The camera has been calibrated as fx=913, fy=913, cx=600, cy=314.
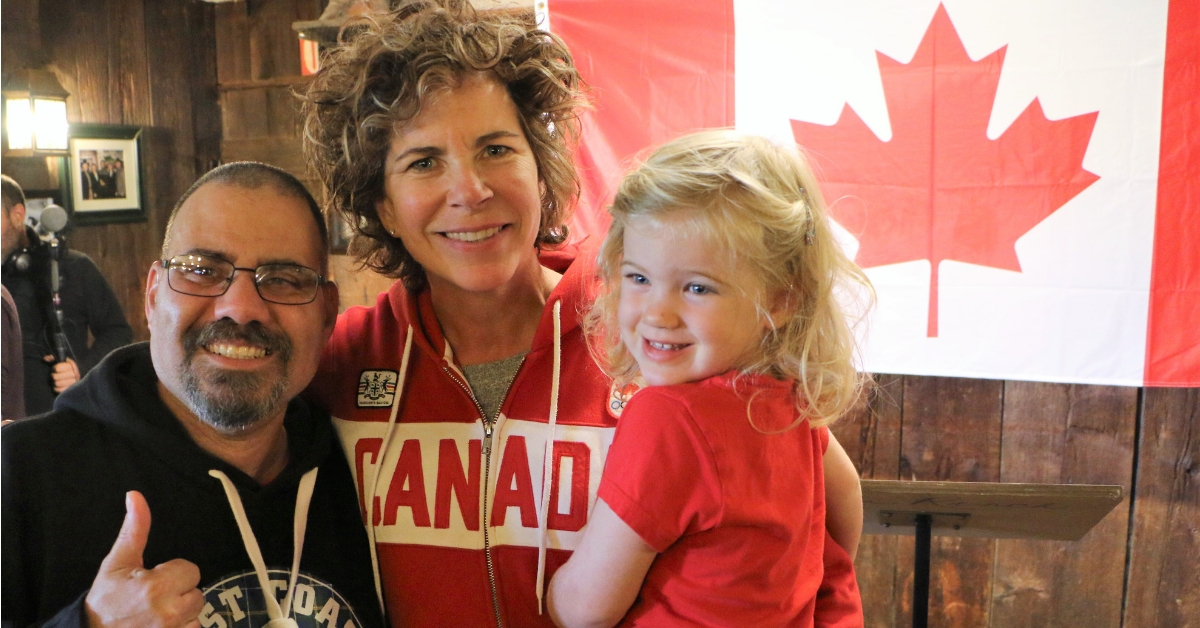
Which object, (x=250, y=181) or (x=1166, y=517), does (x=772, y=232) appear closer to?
(x=250, y=181)

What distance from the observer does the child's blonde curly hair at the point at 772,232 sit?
3.68ft

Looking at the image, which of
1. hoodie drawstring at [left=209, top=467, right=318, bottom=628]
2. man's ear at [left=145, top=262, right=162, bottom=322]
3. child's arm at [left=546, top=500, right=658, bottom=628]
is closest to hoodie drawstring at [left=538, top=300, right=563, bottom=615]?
child's arm at [left=546, top=500, right=658, bottom=628]

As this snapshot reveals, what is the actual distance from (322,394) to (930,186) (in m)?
1.93

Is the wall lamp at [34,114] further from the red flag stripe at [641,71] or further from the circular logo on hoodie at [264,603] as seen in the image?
the circular logo on hoodie at [264,603]

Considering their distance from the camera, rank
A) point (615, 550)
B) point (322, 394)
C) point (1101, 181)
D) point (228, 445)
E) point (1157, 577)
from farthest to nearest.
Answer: point (1157, 577), point (1101, 181), point (322, 394), point (228, 445), point (615, 550)

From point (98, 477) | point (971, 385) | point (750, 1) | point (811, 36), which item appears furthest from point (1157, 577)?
point (98, 477)

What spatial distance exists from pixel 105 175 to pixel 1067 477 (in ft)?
13.4

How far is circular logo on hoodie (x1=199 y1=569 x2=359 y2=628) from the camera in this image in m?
1.24

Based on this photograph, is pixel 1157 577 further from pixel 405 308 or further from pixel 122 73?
pixel 122 73

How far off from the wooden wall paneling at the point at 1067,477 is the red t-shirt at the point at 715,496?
213 cm

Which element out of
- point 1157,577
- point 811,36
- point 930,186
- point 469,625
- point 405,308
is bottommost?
point 1157,577

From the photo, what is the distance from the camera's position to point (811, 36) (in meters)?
2.74

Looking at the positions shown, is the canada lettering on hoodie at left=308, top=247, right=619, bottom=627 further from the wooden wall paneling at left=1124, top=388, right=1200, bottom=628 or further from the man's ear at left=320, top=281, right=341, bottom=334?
the wooden wall paneling at left=1124, top=388, right=1200, bottom=628

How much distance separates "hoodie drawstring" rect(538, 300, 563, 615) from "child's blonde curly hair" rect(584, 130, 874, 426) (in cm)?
24
